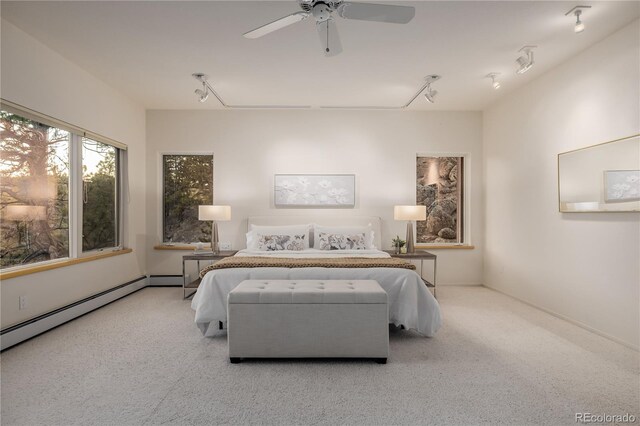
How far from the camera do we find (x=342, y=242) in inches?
186

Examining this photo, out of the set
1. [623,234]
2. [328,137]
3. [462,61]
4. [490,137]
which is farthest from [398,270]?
[490,137]

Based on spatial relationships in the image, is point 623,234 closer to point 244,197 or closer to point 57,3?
point 244,197

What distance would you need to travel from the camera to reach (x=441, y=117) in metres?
5.48

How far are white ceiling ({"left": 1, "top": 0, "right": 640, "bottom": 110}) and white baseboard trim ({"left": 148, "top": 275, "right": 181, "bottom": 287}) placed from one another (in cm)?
266

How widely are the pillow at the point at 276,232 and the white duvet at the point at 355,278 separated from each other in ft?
4.78

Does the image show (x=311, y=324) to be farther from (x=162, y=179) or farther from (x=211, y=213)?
(x=162, y=179)

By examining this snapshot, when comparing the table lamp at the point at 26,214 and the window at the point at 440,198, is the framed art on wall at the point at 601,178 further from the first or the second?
the table lamp at the point at 26,214

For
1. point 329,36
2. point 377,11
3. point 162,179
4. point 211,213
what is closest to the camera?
point 377,11

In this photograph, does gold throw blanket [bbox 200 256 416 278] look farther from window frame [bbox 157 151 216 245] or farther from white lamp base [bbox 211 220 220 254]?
window frame [bbox 157 151 216 245]

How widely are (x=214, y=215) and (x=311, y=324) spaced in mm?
2818

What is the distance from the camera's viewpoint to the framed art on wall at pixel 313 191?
5.41 meters

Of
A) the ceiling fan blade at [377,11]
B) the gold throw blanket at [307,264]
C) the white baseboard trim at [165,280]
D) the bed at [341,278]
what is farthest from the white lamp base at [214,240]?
the ceiling fan blade at [377,11]
